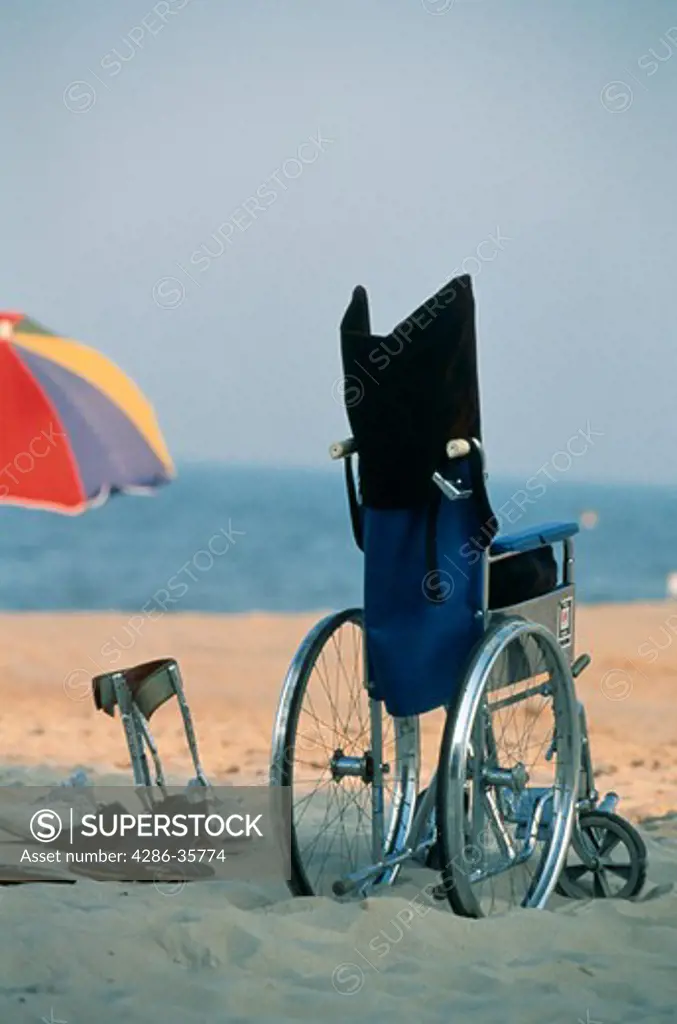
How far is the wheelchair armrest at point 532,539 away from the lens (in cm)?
306

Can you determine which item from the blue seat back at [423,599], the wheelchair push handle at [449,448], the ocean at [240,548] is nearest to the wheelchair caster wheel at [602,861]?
the blue seat back at [423,599]

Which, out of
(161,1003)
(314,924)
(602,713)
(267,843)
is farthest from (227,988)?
(602,713)

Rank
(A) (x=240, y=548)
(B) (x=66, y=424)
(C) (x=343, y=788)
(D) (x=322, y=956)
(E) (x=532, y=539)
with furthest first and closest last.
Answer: (A) (x=240, y=548)
(B) (x=66, y=424)
(C) (x=343, y=788)
(E) (x=532, y=539)
(D) (x=322, y=956)

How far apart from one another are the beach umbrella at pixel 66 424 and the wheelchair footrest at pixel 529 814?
221 centimetres

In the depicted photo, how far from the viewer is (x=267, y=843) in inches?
135

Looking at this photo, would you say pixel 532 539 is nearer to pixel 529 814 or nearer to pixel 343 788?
pixel 529 814

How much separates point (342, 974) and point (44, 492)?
2.99 meters

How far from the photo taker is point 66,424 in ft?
16.7

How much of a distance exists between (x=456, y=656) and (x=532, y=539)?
33 cm

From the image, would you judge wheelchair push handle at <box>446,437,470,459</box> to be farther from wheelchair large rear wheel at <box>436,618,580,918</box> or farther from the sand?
the sand

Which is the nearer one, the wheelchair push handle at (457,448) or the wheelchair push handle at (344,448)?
the wheelchair push handle at (457,448)

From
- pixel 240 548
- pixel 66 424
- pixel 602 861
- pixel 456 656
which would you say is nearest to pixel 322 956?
pixel 456 656

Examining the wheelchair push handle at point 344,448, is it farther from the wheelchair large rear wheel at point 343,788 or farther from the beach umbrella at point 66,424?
the beach umbrella at point 66,424

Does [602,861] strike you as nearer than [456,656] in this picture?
No
